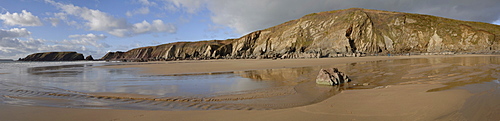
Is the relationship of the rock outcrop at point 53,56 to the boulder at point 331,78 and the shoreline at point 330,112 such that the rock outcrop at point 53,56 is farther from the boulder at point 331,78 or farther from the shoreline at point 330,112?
the boulder at point 331,78

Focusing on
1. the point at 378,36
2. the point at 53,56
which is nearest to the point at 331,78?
the point at 378,36

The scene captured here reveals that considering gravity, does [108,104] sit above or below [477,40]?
below

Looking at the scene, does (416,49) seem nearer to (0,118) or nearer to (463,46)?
(463,46)

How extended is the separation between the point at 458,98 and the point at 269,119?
3.64 metres

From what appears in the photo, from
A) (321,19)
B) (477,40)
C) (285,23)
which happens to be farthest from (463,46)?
(285,23)

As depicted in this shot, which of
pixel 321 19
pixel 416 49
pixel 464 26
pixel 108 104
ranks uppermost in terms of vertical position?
pixel 321 19

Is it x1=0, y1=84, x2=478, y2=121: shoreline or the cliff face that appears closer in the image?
x1=0, y1=84, x2=478, y2=121: shoreline

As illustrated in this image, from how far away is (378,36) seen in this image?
46.9 m

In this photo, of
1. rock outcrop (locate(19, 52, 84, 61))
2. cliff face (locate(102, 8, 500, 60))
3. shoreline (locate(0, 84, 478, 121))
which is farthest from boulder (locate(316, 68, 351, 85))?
rock outcrop (locate(19, 52, 84, 61))

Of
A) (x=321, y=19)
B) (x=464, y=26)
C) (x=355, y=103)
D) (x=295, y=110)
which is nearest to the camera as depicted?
(x=295, y=110)

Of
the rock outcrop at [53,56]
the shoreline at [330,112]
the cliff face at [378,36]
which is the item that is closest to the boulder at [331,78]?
the shoreline at [330,112]

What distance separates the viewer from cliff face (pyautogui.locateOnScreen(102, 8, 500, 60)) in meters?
42.5

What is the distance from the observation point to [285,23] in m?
64.8

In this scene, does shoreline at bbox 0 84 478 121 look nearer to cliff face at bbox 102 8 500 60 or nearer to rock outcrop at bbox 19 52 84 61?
cliff face at bbox 102 8 500 60
